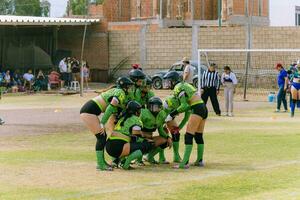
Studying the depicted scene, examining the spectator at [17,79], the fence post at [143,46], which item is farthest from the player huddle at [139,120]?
the fence post at [143,46]

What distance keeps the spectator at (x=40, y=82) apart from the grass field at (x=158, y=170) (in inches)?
924

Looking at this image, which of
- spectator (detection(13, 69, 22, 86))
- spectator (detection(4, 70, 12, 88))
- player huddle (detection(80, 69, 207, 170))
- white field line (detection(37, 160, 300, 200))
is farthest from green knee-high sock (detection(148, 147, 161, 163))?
spectator (detection(13, 69, 22, 86))

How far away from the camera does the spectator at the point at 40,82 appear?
154 ft

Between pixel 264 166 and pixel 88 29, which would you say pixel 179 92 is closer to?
pixel 264 166

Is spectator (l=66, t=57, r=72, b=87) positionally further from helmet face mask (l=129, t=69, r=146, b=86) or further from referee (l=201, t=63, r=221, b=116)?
helmet face mask (l=129, t=69, r=146, b=86)

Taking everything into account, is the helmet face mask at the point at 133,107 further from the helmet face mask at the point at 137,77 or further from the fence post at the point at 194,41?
the fence post at the point at 194,41

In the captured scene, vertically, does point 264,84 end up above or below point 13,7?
below

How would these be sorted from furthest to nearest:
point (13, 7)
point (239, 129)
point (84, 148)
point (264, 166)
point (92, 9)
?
1. point (13, 7)
2. point (92, 9)
3. point (239, 129)
4. point (84, 148)
5. point (264, 166)

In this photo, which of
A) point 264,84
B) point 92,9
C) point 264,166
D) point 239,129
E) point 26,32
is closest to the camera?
point 264,166

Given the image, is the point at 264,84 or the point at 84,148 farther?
the point at 264,84

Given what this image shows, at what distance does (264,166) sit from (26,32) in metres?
39.8

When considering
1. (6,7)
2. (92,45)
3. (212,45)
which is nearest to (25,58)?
(92,45)

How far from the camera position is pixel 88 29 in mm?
53281

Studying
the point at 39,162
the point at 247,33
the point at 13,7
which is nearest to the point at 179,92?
the point at 39,162
